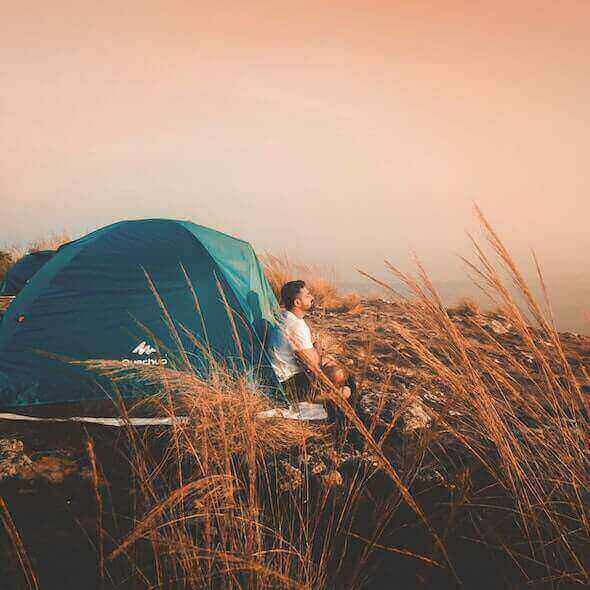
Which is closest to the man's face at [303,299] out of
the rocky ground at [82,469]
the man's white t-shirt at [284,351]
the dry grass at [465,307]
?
the man's white t-shirt at [284,351]

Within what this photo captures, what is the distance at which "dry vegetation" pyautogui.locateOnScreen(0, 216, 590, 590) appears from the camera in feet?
6.40

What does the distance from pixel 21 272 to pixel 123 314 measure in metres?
6.31

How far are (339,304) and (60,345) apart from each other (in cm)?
663

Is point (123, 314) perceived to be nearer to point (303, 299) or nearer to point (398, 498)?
point (303, 299)

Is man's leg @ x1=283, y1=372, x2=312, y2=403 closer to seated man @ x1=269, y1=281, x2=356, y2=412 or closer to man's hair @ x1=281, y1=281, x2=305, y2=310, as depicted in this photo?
seated man @ x1=269, y1=281, x2=356, y2=412

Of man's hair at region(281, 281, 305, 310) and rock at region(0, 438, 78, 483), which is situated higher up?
man's hair at region(281, 281, 305, 310)

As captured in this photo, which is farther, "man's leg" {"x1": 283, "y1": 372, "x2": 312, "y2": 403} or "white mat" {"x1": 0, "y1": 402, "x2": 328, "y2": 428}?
"man's leg" {"x1": 283, "y1": 372, "x2": 312, "y2": 403}

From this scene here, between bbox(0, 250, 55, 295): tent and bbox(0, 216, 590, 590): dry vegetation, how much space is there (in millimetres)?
6757

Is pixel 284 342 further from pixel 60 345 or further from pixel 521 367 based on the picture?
pixel 521 367

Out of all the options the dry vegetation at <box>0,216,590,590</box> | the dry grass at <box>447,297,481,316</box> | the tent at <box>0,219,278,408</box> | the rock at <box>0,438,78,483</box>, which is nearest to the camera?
the dry vegetation at <box>0,216,590,590</box>

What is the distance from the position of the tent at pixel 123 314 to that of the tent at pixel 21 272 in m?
5.30

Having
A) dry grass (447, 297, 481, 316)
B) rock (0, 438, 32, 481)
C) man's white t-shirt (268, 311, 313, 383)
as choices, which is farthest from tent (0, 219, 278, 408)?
dry grass (447, 297, 481, 316)

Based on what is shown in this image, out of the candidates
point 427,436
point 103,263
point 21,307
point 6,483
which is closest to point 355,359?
point 103,263

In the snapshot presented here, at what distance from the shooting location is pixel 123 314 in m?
4.85
